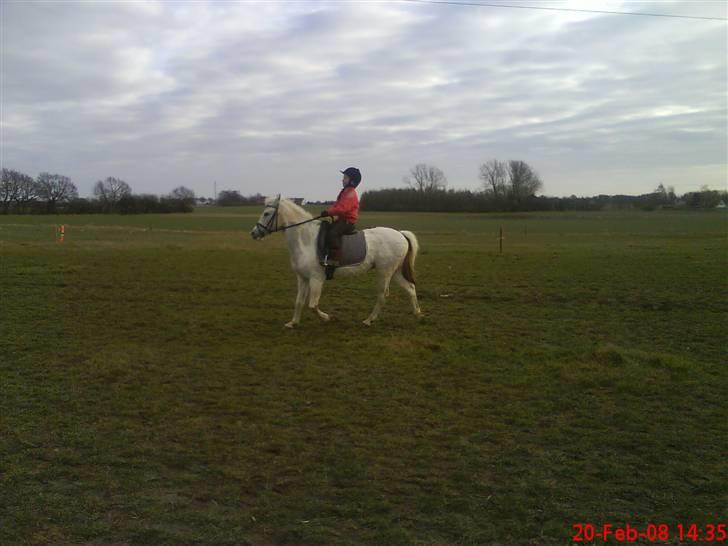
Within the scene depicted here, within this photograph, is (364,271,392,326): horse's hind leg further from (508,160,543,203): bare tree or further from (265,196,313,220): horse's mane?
(508,160,543,203): bare tree

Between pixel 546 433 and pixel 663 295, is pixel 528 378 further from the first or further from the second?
pixel 663 295

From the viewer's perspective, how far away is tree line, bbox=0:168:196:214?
3519 inches

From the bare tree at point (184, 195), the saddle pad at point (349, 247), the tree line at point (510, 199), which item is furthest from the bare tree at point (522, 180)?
the saddle pad at point (349, 247)

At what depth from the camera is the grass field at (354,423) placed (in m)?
3.73

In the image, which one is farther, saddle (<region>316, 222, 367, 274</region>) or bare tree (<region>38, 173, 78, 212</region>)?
bare tree (<region>38, 173, 78, 212</region>)

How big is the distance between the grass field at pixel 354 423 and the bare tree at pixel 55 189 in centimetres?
9430

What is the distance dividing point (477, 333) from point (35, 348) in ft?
22.0

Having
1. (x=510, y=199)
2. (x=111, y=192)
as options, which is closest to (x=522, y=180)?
(x=510, y=199)

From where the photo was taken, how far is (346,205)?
946 centimetres

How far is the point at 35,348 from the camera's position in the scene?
26.5 feet

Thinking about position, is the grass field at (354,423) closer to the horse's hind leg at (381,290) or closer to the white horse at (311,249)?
the horse's hind leg at (381,290)

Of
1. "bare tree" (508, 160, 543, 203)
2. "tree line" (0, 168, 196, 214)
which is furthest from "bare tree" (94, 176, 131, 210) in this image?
"bare tree" (508, 160, 543, 203)

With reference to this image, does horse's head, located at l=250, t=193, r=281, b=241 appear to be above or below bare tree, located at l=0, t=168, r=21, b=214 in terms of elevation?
below
